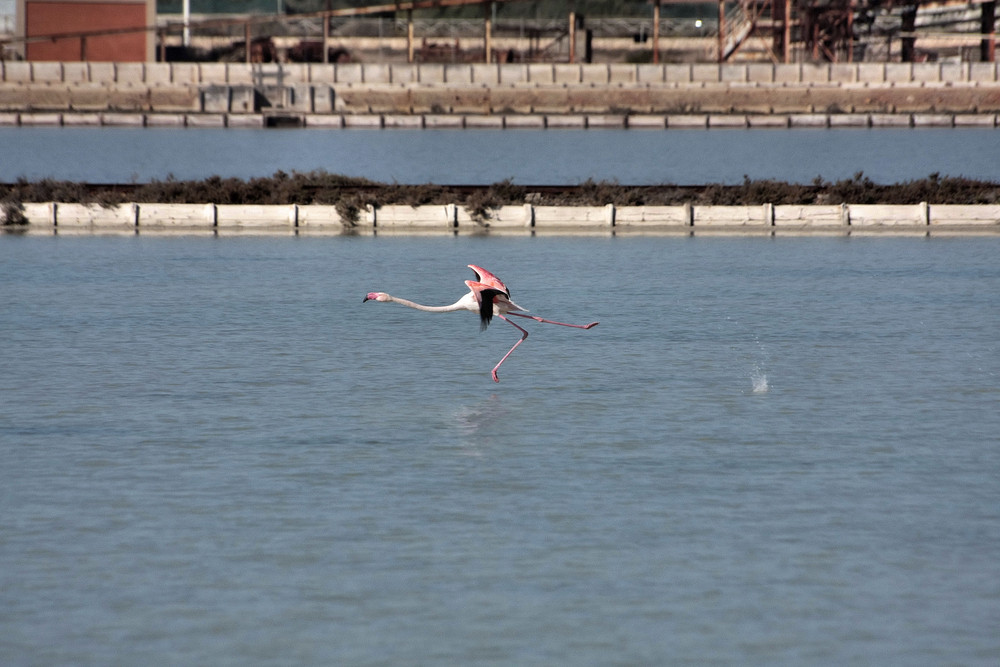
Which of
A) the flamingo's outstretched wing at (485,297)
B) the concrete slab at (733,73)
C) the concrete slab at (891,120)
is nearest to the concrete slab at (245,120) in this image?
the concrete slab at (733,73)

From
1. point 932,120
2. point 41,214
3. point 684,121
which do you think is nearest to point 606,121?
point 684,121

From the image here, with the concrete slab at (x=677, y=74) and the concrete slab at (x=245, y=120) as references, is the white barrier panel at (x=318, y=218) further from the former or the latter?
the concrete slab at (x=677, y=74)

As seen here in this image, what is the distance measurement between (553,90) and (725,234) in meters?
55.6

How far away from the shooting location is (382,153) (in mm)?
64938

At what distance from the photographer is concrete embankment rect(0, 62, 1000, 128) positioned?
264 ft

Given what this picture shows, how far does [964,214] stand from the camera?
97.9ft

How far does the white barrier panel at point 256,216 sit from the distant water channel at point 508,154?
16958 mm

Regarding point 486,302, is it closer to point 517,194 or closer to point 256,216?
point 256,216

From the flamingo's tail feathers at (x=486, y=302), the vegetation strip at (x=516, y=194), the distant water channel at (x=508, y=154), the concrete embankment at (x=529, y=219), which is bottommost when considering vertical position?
the flamingo's tail feathers at (x=486, y=302)

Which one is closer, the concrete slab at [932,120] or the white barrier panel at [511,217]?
the white barrier panel at [511,217]

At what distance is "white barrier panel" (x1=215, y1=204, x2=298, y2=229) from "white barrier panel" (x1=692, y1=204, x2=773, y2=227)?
898cm

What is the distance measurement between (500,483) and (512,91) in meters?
75.0

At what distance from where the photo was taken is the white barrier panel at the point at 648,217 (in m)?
29.8

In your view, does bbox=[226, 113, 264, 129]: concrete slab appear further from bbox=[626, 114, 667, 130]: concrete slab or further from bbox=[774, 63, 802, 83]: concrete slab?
bbox=[774, 63, 802, 83]: concrete slab
